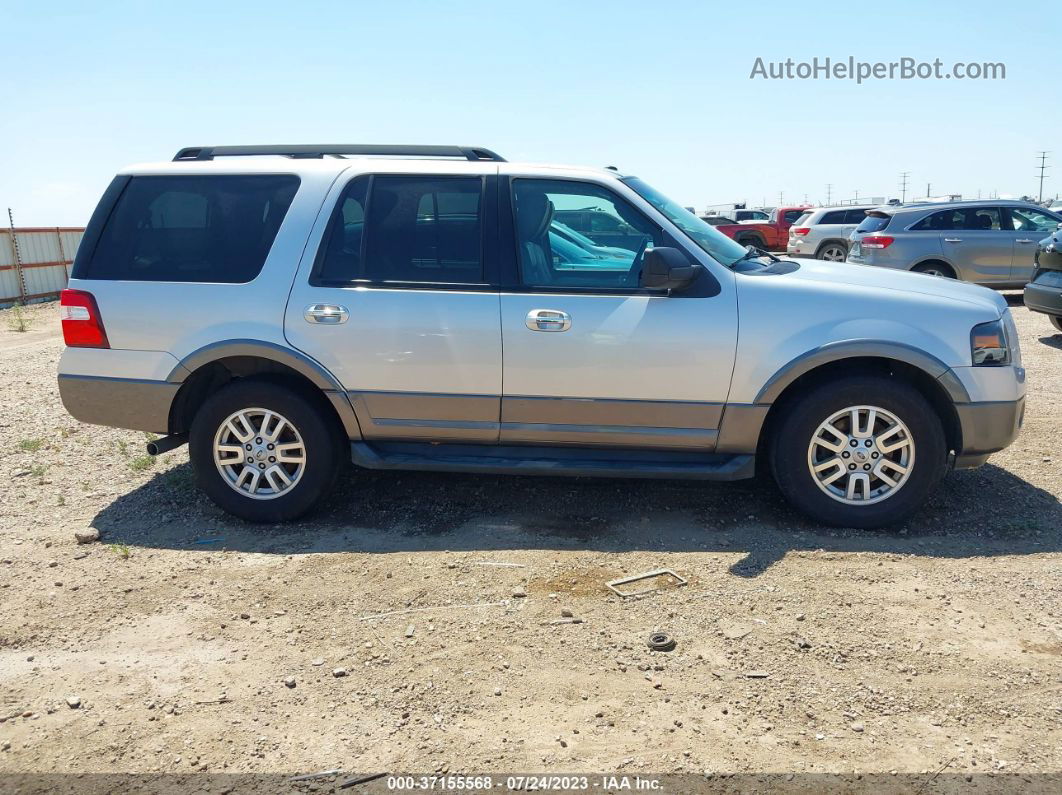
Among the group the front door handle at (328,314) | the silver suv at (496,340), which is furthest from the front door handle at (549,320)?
the front door handle at (328,314)

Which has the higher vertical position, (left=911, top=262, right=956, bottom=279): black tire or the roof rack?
the roof rack

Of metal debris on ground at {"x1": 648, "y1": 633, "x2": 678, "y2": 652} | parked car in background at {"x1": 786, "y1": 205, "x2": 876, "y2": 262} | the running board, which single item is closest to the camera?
metal debris on ground at {"x1": 648, "y1": 633, "x2": 678, "y2": 652}

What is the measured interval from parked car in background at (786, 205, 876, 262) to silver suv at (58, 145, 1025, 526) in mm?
15475

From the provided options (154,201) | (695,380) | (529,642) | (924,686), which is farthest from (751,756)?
(154,201)

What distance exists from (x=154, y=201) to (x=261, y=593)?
7.98 feet

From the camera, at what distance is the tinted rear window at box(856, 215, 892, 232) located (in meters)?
14.2

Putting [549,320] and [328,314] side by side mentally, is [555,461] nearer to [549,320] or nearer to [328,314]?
[549,320]

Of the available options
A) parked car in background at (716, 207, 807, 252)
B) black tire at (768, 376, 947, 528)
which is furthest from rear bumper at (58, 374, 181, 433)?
parked car in background at (716, 207, 807, 252)

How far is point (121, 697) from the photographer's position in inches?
132

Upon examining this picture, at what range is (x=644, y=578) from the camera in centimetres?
429

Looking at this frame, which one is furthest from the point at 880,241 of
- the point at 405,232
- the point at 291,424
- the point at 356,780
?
the point at 356,780

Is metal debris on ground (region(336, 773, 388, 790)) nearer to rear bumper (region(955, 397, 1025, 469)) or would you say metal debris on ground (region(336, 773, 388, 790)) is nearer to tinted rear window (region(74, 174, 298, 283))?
tinted rear window (region(74, 174, 298, 283))

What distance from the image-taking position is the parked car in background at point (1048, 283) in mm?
10211

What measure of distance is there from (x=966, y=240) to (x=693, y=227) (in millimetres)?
10660
